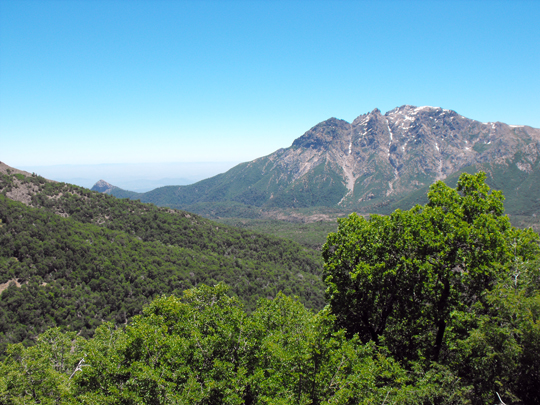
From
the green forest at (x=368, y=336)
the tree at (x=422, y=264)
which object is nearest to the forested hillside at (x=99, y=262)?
the green forest at (x=368, y=336)

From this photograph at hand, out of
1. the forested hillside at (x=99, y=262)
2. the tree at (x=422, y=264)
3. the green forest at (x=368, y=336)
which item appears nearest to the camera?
the green forest at (x=368, y=336)

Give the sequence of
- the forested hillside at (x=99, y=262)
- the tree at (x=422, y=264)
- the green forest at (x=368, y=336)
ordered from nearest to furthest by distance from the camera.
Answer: the green forest at (x=368, y=336) → the tree at (x=422, y=264) → the forested hillside at (x=99, y=262)

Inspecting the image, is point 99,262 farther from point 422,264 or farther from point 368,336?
point 422,264

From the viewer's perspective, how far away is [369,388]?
39.7ft

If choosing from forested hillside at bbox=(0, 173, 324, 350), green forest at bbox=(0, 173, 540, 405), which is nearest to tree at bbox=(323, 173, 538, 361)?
green forest at bbox=(0, 173, 540, 405)

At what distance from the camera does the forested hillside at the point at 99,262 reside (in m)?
64.4

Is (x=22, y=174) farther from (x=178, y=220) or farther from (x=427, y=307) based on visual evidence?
(x=427, y=307)

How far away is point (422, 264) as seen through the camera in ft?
50.9

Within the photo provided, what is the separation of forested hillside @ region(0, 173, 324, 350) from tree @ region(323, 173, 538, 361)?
6751 cm

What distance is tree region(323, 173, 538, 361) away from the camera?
49.5 ft

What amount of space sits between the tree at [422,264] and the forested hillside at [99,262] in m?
67.5

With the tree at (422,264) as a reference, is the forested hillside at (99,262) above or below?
below

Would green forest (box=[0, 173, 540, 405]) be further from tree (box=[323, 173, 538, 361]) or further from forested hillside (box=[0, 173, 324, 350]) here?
forested hillside (box=[0, 173, 324, 350])

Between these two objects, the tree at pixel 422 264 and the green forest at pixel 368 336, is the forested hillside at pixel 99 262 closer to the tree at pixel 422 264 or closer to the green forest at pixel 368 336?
the green forest at pixel 368 336
